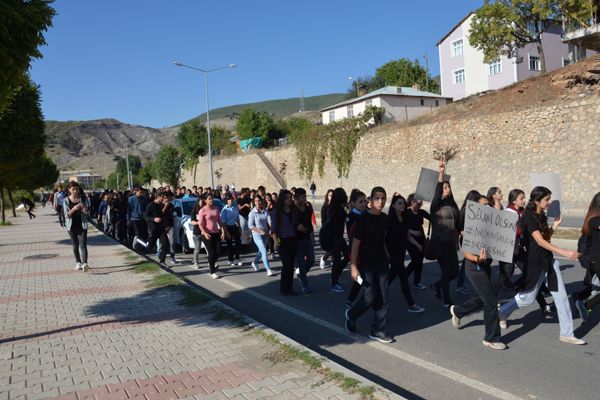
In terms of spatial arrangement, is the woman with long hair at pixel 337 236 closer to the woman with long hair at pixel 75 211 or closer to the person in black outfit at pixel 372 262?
the person in black outfit at pixel 372 262

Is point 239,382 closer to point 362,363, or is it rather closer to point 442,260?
point 362,363

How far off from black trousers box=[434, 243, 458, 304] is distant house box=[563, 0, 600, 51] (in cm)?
2441

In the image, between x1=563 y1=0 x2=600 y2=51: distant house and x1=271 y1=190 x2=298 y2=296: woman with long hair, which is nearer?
x1=271 y1=190 x2=298 y2=296: woman with long hair

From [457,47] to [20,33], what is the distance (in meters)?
48.7

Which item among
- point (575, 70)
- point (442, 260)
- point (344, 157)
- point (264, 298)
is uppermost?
point (575, 70)

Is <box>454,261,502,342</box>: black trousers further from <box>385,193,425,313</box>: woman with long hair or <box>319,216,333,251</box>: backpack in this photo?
<box>319,216,333,251</box>: backpack

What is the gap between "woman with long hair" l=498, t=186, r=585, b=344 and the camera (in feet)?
17.2

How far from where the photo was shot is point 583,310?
18.9ft

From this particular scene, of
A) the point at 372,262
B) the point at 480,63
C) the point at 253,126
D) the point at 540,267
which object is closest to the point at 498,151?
the point at 540,267

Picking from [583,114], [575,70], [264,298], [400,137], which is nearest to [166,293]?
[264,298]

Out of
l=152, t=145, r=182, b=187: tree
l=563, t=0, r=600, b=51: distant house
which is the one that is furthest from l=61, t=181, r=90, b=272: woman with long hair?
l=152, t=145, r=182, b=187: tree

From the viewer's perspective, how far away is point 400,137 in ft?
108

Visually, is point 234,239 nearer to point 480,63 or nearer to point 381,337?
point 381,337

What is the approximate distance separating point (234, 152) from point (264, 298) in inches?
2167
